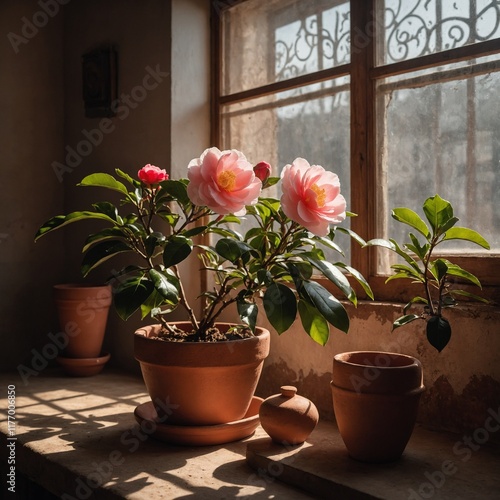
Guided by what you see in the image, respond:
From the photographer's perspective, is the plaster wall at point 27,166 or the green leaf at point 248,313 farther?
the plaster wall at point 27,166

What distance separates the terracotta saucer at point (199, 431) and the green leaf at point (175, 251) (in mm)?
580

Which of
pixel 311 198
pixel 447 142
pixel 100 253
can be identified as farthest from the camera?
pixel 447 142

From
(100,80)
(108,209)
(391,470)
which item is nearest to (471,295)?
(391,470)

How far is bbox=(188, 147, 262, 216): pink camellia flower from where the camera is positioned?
5.55 ft

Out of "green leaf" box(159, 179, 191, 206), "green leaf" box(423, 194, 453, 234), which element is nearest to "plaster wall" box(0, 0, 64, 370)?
"green leaf" box(159, 179, 191, 206)

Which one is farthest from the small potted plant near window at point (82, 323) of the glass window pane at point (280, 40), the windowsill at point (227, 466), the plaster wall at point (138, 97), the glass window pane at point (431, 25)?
the glass window pane at point (431, 25)

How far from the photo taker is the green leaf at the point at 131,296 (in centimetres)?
168

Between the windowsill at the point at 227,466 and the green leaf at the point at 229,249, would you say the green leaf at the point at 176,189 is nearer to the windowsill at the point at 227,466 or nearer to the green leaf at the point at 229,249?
the green leaf at the point at 229,249

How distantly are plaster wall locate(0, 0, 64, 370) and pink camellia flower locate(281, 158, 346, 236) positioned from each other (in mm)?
2116

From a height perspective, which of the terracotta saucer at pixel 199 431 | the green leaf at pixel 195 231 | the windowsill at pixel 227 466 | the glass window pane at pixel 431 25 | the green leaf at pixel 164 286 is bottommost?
the windowsill at pixel 227 466

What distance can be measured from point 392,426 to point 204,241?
152cm

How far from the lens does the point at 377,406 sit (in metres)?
1.69

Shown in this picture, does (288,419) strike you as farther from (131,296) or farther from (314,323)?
(131,296)

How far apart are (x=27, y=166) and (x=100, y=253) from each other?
5.61 ft
